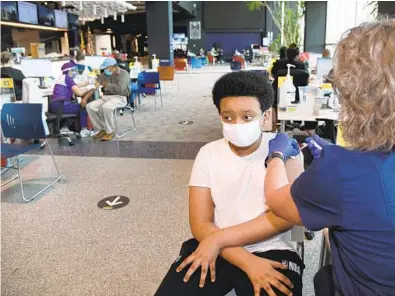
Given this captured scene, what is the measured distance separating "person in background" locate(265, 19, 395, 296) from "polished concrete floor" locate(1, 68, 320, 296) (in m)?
1.29

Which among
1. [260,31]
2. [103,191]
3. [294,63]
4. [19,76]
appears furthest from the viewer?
[260,31]

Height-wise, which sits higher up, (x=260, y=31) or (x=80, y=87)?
(x=260, y=31)

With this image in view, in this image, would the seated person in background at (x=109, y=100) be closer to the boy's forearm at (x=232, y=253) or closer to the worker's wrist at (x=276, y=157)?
the boy's forearm at (x=232, y=253)

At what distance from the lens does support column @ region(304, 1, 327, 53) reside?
37.4ft

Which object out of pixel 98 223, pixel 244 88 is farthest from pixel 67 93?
pixel 244 88

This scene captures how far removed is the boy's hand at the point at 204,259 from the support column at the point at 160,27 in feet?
39.9

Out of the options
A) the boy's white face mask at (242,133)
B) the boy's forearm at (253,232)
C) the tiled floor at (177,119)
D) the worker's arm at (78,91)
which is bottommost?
the tiled floor at (177,119)

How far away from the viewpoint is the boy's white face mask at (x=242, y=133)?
4.76 feet

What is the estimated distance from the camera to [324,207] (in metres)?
0.88

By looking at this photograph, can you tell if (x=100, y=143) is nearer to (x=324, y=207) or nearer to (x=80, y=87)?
(x=80, y=87)

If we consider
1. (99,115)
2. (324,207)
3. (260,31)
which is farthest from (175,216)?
(260,31)

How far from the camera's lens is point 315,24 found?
11.5 meters

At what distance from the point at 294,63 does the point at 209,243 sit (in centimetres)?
416

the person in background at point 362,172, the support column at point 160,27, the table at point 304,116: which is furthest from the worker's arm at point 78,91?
the support column at point 160,27
